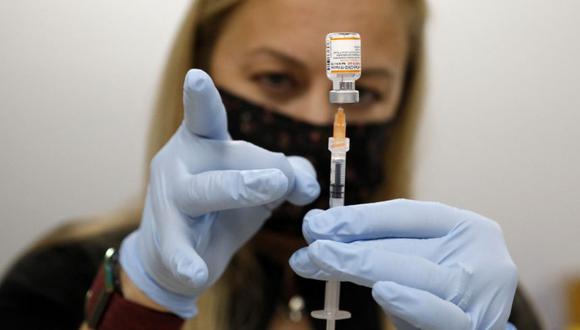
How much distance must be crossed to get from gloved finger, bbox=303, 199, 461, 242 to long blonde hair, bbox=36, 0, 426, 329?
1.90ft

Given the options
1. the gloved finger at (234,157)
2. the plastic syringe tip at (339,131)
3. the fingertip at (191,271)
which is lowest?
the fingertip at (191,271)

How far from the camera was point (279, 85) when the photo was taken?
125cm

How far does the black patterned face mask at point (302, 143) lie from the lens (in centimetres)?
121

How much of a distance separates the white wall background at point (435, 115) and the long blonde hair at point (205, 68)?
3.1 inches

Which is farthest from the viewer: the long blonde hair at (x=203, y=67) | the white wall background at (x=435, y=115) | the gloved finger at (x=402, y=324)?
the white wall background at (x=435, y=115)

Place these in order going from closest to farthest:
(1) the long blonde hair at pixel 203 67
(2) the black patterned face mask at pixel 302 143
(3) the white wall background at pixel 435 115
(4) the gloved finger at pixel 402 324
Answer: (4) the gloved finger at pixel 402 324 → (2) the black patterned face mask at pixel 302 143 → (1) the long blonde hair at pixel 203 67 → (3) the white wall background at pixel 435 115

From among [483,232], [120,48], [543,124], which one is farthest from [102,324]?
[543,124]

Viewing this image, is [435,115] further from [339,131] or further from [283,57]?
[339,131]

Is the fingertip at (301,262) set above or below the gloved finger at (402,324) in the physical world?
above

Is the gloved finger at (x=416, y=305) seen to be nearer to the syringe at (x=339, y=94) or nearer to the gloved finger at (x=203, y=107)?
the syringe at (x=339, y=94)

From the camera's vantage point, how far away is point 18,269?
1.46m

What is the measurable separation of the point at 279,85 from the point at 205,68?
0.21 m

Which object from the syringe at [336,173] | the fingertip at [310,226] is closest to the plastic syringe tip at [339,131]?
the syringe at [336,173]

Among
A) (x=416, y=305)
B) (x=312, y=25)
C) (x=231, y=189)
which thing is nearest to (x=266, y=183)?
(x=231, y=189)
